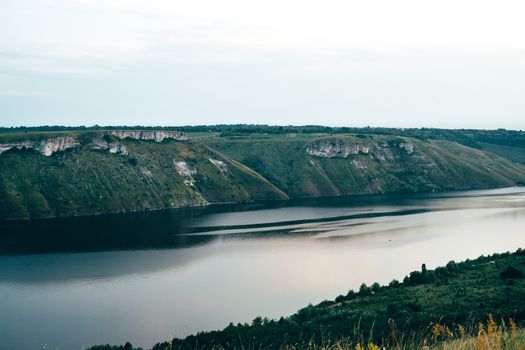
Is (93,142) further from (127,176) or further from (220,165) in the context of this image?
(220,165)

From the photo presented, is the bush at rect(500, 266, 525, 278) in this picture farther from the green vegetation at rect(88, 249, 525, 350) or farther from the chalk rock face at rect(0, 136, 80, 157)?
the chalk rock face at rect(0, 136, 80, 157)

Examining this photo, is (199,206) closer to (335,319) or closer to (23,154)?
(23,154)

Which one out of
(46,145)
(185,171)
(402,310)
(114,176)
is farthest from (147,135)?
(402,310)

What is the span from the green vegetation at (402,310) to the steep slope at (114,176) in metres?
97.4

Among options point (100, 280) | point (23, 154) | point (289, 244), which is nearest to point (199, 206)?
point (23, 154)

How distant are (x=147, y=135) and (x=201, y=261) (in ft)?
353

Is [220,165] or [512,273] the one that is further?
[220,165]

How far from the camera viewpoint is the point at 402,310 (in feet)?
151

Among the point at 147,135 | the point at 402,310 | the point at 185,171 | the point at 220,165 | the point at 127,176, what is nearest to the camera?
the point at 402,310

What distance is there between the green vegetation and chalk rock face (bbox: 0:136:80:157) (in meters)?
120

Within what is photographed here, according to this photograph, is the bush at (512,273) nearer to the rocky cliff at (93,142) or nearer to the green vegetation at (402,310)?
the green vegetation at (402,310)

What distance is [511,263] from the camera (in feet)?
214

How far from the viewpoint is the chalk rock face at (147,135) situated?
17654 centimetres

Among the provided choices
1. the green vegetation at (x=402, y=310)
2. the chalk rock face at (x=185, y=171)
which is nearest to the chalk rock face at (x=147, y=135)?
the chalk rock face at (x=185, y=171)
